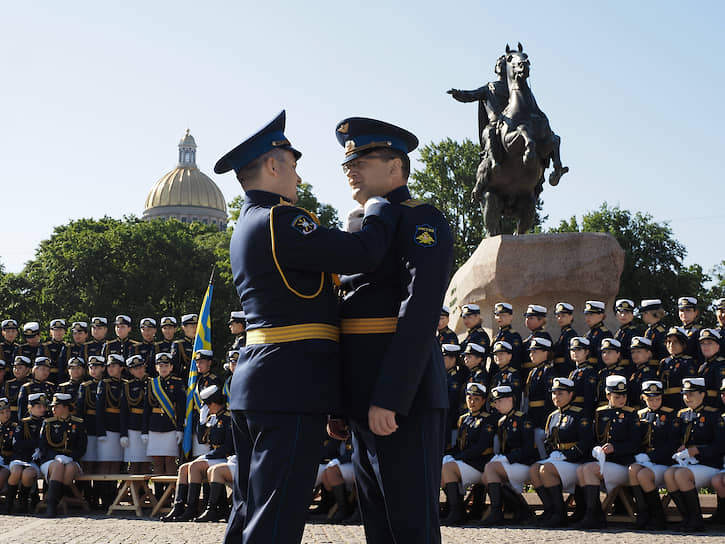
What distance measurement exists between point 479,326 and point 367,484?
703cm

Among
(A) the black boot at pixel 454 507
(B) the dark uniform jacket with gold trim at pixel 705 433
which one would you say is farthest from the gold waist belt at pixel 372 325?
Answer: (B) the dark uniform jacket with gold trim at pixel 705 433

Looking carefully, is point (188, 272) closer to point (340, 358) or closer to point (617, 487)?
point (617, 487)

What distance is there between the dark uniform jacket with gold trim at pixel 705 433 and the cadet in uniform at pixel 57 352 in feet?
28.8

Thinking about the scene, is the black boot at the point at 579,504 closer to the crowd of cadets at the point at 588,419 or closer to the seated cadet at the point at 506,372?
the crowd of cadets at the point at 588,419

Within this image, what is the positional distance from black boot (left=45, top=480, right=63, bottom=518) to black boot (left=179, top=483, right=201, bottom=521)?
173 cm

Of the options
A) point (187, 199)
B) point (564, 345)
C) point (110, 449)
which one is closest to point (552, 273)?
point (564, 345)

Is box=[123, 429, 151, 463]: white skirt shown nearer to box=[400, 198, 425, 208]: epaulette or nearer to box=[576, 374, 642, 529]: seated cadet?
box=[576, 374, 642, 529]: seated cadet

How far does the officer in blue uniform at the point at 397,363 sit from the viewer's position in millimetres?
3457

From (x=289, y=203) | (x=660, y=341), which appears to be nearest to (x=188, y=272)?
(x=660, y=341)

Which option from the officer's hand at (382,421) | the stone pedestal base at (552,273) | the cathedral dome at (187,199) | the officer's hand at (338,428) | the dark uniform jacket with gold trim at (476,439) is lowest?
the dark uniform jacket with gold trim at (476,439)

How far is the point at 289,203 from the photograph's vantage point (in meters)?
3.80

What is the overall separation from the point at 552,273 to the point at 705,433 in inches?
128

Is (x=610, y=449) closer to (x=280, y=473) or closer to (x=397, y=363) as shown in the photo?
(x=397, y=363)

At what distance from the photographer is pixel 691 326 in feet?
32.7
